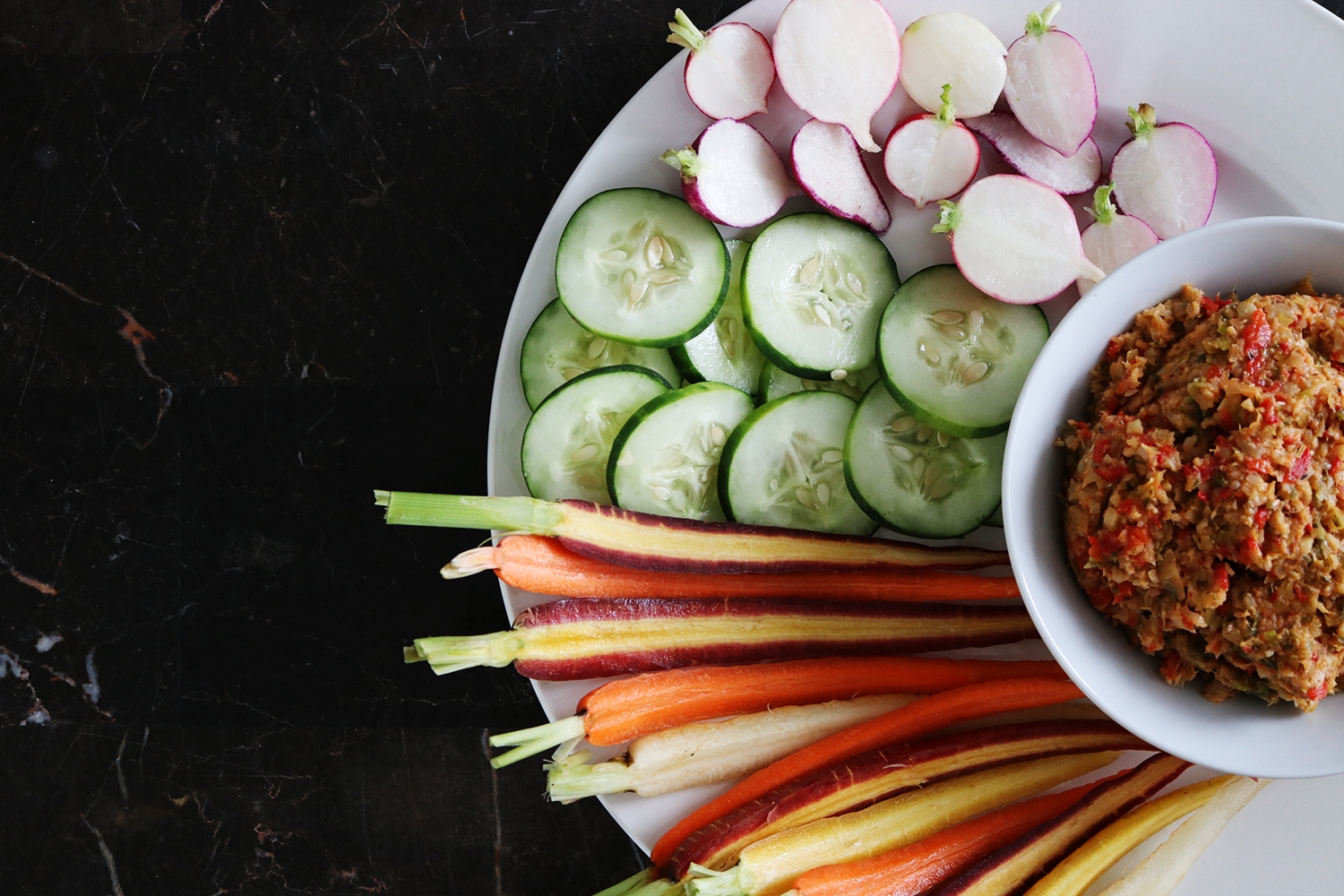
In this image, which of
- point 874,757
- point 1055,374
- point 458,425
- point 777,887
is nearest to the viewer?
point 1055,374

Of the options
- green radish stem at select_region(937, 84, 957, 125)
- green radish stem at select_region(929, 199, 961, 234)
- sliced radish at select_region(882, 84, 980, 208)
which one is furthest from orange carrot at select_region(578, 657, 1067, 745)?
green radish stem at select_region(937, 84, 957, 125)

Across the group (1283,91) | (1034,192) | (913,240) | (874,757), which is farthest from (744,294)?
(1283,91)

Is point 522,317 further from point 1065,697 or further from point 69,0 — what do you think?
point 69,0

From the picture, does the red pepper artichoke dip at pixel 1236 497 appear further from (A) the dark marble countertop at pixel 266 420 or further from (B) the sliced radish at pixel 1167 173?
(A) the dark marble countertop at pixel 266 420

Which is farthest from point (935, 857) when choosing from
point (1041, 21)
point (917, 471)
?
point (1041, 21)

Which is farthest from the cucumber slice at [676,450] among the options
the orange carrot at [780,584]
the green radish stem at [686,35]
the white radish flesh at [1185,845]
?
the white radish flesh at [1185,845]
